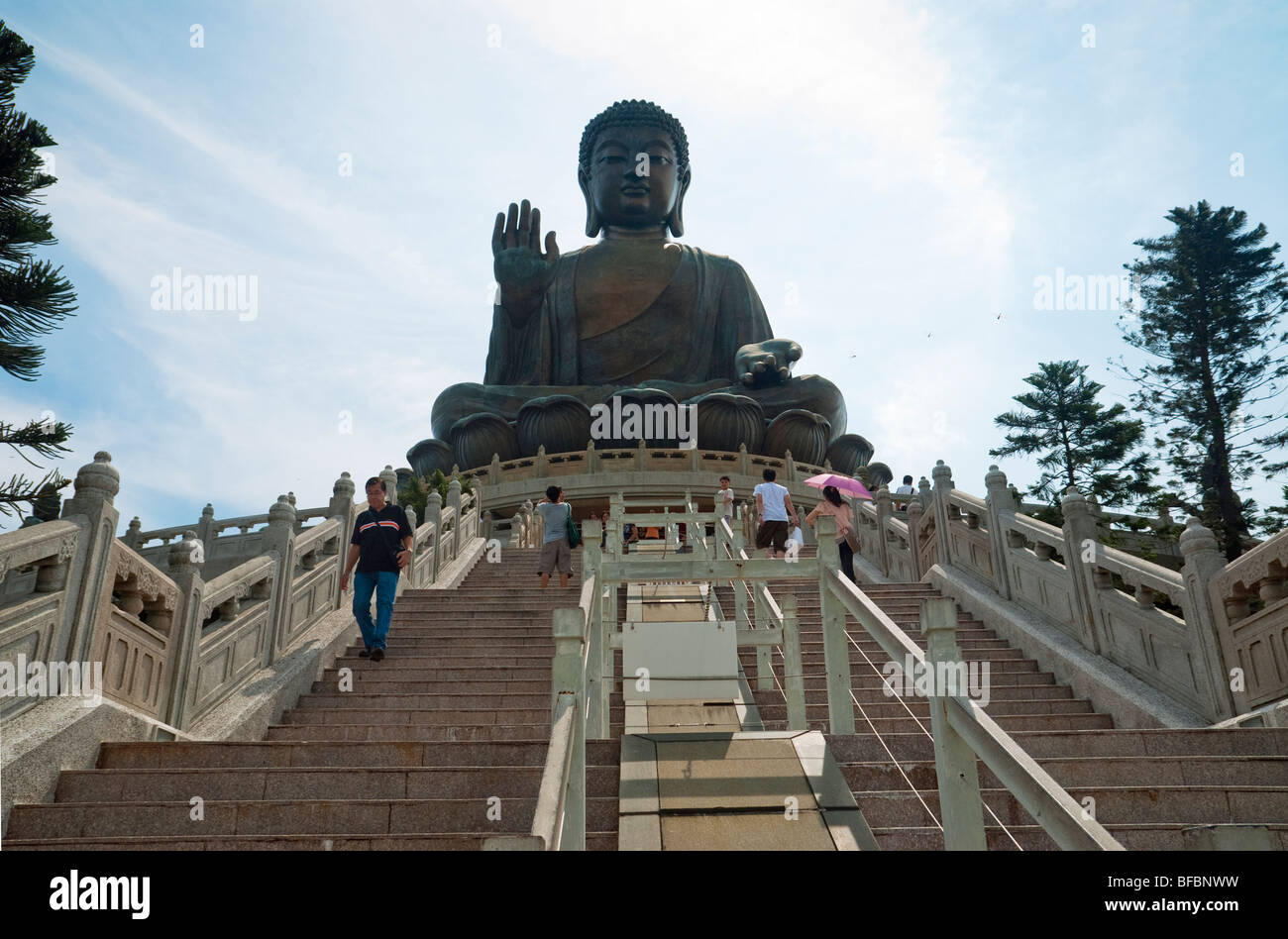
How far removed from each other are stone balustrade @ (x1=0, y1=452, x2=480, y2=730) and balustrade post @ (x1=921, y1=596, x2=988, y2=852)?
390 centimetres

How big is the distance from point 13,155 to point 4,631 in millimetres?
6082

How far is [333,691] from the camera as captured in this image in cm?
658

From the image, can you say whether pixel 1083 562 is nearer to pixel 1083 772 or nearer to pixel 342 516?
pixel 1083 772

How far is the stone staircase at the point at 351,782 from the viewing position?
12.5ft

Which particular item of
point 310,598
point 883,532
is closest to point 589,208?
point 883,532

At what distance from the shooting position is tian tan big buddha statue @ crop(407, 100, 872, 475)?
2250cm

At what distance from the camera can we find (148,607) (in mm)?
5473

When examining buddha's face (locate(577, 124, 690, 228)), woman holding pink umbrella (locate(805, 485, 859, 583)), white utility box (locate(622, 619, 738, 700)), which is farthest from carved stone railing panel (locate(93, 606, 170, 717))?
buddha's face (locate(577, 124, 690, 228))

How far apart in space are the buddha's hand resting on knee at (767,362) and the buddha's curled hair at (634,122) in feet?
20.4

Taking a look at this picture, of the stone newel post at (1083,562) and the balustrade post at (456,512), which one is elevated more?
the balustrade post at (456,512)

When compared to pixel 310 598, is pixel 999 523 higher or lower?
higher

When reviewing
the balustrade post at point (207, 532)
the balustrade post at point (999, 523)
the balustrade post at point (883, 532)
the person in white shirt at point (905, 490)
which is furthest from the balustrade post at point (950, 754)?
the balustrade post at point (207, 532)

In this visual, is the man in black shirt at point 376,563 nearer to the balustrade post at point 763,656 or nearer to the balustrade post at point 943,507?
the balustrade post at point 763,656

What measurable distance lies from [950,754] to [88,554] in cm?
422
